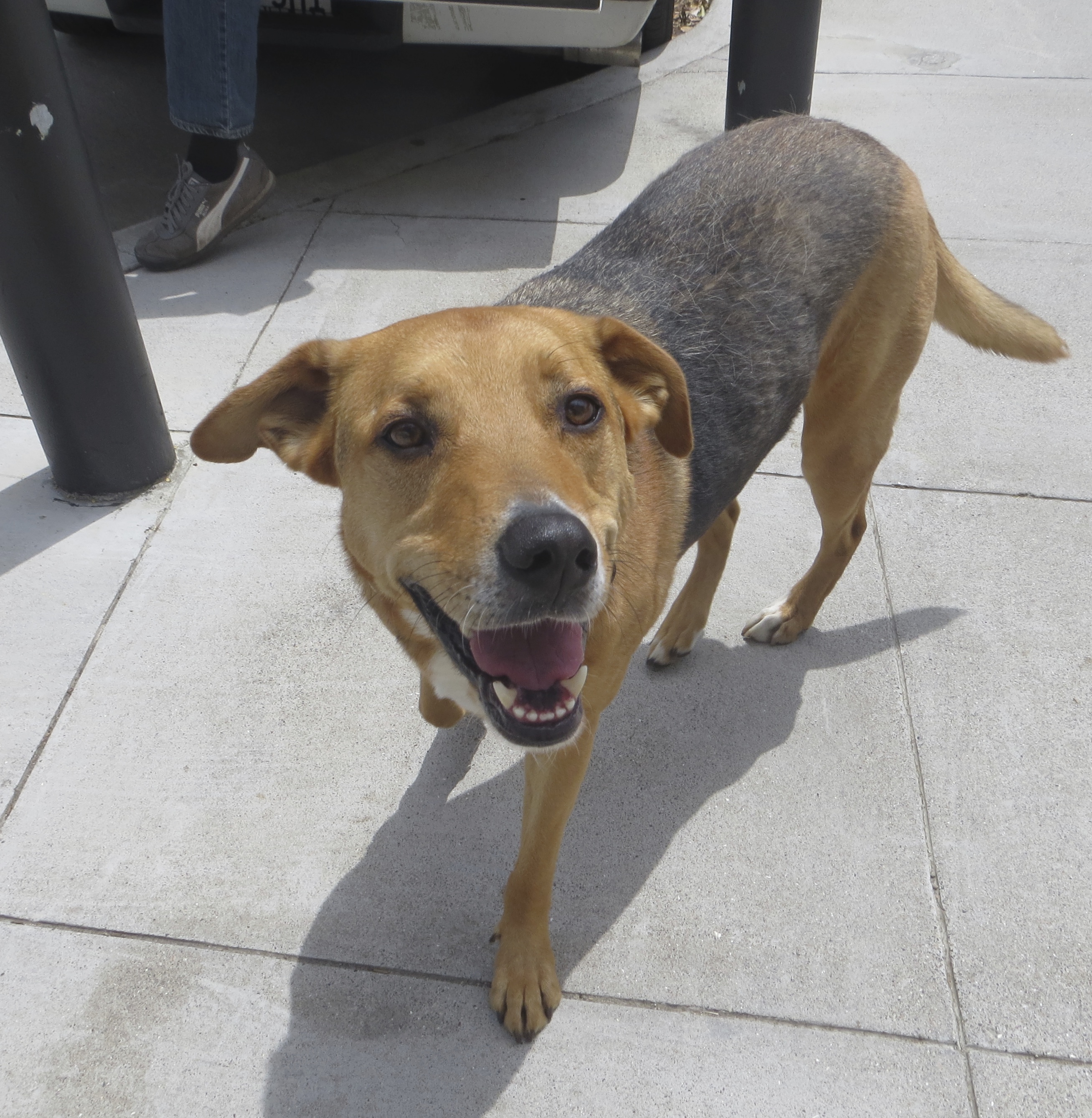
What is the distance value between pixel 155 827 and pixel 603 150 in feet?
16.1

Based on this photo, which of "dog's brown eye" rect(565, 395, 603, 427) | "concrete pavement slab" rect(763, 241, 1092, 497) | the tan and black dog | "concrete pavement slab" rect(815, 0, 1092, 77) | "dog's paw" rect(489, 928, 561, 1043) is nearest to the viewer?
the tan and black dog

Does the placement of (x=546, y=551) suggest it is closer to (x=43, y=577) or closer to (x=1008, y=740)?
(x=1008, y=740)

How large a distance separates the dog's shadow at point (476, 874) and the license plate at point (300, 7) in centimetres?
425

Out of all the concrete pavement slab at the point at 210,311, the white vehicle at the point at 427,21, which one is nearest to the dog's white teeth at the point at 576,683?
the concrete pavement slab at the point at 210,311

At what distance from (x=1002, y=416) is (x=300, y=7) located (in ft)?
14.2

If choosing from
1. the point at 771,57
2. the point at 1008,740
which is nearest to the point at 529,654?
the point at 1008,740

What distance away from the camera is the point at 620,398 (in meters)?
2.56

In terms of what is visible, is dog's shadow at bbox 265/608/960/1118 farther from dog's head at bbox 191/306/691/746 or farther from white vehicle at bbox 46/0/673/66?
white vehicle at bbox 46/0/673/66

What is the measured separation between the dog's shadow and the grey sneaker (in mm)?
3268

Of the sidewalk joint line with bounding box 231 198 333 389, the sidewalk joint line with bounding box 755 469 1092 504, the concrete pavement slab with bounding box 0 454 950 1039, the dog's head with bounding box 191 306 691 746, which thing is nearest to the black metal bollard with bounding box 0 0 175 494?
the concrete pavement slab with bounding box 0 454 950 1039

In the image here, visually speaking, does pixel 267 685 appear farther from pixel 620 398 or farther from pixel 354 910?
pixel 620 398

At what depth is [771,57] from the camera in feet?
17.2

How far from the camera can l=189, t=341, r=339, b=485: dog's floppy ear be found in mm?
2422

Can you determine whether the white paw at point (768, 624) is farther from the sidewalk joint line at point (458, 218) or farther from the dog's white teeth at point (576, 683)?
the sidewalk joint line at point (458, 218)
